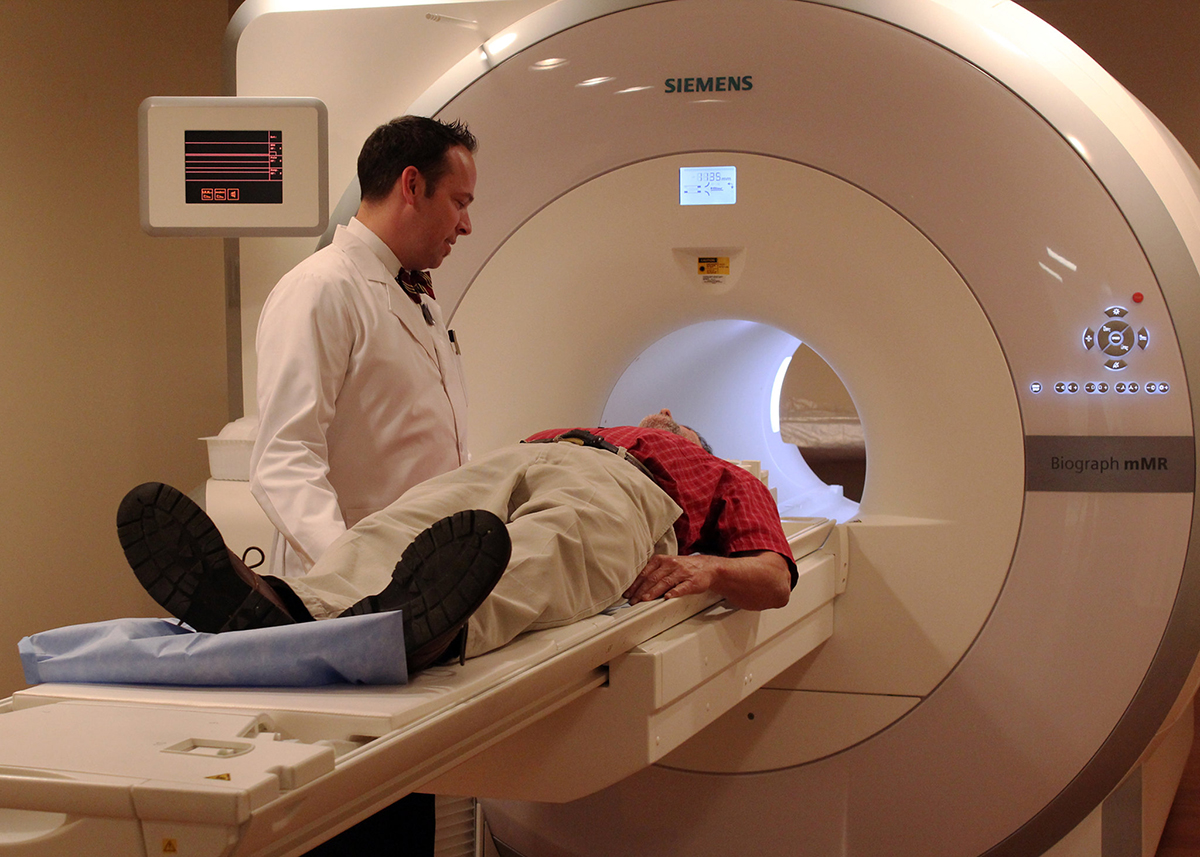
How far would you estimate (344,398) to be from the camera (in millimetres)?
1707

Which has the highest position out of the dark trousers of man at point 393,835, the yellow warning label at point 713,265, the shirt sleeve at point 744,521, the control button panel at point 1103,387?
the yellow warning label at point 713,265

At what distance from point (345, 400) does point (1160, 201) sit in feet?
4.58

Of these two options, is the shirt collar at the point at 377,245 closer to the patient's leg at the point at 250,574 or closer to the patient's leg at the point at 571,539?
the patient's leg at the point at 571,539

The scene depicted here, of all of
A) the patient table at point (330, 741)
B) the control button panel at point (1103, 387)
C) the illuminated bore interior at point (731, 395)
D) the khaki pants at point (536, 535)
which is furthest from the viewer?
the illuminated bore interior at point (731, 395)

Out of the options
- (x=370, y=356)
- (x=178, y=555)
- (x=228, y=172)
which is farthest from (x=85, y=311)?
(x=178, y=555)

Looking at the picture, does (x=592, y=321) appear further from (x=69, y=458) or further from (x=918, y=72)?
(x=69, y=458)

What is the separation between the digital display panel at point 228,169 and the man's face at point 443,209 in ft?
1.68

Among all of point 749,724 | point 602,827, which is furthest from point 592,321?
point 602,827

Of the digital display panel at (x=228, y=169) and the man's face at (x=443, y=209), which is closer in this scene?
the man's face at (x=443, y=209)

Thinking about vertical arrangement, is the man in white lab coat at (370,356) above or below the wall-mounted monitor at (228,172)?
below

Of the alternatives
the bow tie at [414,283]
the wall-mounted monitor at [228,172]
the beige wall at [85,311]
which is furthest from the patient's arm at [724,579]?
the beige wall at [85,311]

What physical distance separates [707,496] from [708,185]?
72 cm

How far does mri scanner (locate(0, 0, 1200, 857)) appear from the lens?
1938 millimetres

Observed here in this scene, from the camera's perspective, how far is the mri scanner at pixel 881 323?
1938mm
